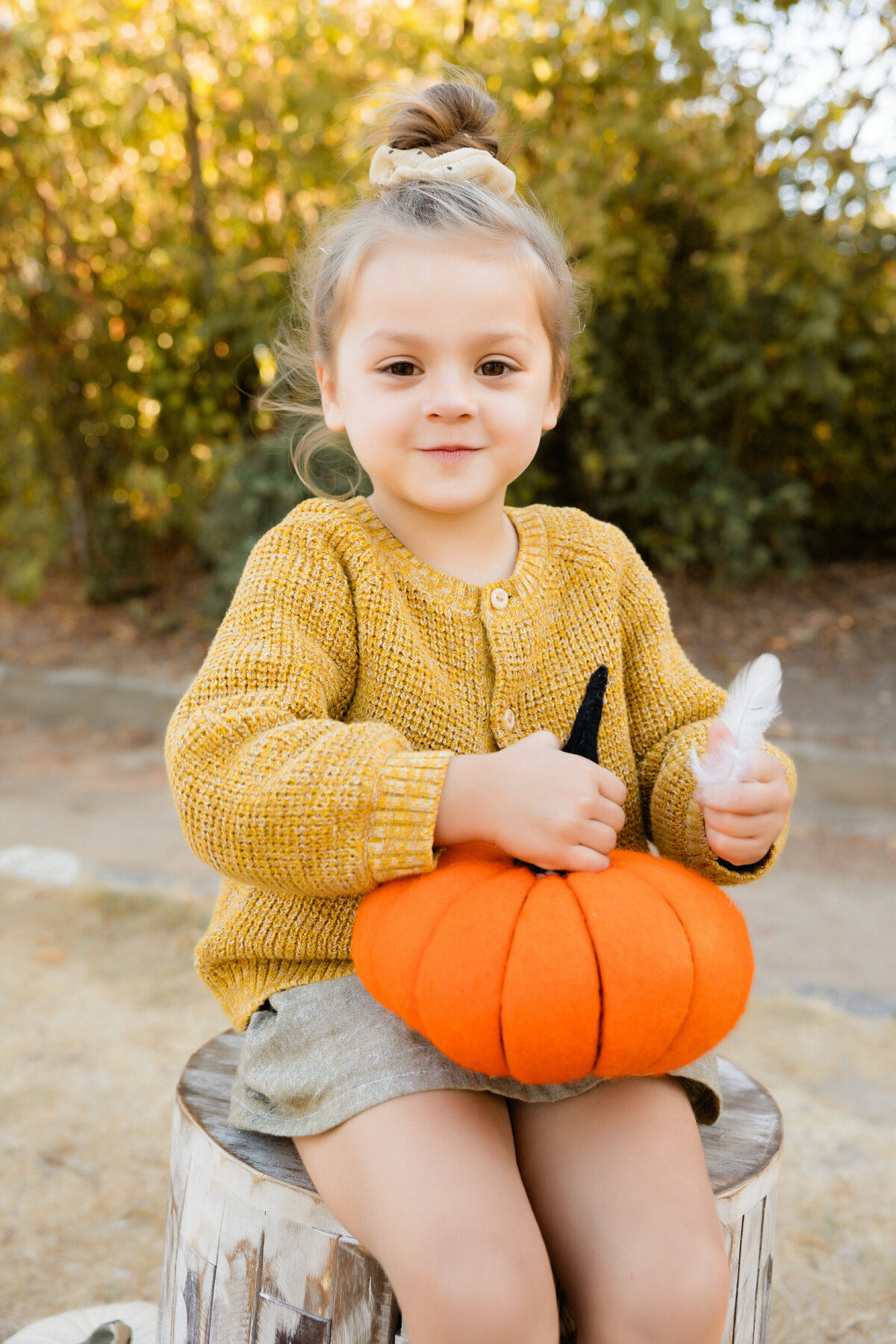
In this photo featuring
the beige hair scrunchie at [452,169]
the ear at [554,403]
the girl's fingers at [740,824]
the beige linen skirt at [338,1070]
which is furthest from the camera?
the ear at [554,403]

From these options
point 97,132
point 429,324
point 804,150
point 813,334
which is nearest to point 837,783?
point 813,334

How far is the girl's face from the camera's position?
1.67 meters

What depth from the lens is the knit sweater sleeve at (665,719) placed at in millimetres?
1770

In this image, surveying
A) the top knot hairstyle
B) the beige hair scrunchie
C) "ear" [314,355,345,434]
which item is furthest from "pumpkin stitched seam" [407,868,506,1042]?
the top knot hairstyle

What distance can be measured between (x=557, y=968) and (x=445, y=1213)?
31 cm

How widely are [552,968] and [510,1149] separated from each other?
0.31m

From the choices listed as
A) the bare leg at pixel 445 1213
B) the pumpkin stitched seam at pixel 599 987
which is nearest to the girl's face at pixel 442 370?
the pumpkin stitched seam at pixel 599 987

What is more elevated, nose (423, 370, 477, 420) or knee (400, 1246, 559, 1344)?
nose (423, 370, 477, 420)

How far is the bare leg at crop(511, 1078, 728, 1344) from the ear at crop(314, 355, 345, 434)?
1.08 metres

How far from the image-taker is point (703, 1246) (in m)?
1.38

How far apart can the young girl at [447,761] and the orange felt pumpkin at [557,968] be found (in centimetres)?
5

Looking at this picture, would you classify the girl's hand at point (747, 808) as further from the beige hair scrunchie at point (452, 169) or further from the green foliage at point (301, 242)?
the green foliage at point (301, 242)

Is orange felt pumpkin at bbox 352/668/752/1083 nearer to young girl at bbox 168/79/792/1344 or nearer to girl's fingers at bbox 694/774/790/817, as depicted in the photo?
young girl at bbox 168/79/792/1344

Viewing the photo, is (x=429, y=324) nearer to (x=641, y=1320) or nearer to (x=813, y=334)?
(x=641, y=1320)
